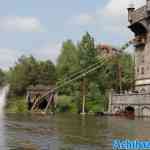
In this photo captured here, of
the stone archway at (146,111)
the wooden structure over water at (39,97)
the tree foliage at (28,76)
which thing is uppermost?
the tree foliage at (28,76)

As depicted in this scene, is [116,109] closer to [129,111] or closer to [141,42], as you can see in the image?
[129,111]

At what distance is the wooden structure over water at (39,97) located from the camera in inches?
3706

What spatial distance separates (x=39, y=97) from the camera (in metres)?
95.2

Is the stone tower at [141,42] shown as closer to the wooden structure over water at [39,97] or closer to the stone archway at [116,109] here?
the stone archway at [116,109]

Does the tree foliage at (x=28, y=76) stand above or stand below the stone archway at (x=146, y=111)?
A: above

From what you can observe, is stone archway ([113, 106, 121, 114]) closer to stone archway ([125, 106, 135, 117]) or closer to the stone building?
the stone building

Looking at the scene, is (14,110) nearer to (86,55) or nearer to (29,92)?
(29,92)

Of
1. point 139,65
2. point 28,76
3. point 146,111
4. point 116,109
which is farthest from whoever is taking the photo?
point 28,76

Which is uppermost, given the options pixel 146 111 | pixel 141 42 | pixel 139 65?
pixel 141 42

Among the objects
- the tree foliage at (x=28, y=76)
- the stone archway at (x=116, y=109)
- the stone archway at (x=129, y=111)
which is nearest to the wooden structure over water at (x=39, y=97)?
the tree foliage at (x=28, y=76)

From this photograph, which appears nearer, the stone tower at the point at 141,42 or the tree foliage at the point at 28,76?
the stone tower at the point at 141,42

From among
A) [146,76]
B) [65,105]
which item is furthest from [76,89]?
[146,76]

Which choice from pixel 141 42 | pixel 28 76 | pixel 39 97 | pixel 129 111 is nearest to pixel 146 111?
pixel 129 111

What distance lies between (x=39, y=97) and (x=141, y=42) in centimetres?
2542
